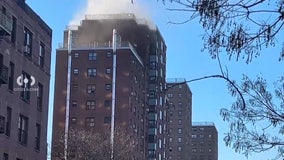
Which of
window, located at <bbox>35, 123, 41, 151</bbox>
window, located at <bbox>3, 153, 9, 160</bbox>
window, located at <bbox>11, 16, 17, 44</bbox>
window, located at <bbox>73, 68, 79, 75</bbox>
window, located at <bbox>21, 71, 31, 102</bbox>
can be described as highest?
window, located at <bbox>73, 68, 79, 75</bbox>

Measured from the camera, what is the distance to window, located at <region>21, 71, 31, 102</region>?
45875 millimetres

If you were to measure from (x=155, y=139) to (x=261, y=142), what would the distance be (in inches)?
4927

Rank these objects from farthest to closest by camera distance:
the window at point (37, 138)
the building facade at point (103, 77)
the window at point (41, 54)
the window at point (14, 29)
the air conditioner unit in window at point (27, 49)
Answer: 1. the building facade at point (103, 77)
2. the window at point (41, 54)
3. the window at point (37, 138)
4. the air conditioner unit in window at point (27, 49)
5. the window at point (14, 29)

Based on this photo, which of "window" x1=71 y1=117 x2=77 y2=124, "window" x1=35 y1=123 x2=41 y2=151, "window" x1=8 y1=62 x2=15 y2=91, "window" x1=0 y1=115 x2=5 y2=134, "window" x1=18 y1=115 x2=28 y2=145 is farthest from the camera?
"window" x1=71 y1=117 x2=77 y2=124

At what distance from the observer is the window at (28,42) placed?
4659cm

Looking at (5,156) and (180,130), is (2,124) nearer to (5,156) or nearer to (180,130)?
(5,156)

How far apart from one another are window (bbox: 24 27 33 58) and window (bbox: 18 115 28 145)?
170 inches

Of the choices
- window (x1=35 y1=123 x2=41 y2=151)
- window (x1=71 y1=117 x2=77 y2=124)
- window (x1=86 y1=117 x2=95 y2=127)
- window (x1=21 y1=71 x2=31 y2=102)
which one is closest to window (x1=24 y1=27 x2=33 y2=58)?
window (x1=21 y1=71 x2=31 y2=102)

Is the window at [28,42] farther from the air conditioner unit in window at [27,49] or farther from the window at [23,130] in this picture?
the window at [23,130]

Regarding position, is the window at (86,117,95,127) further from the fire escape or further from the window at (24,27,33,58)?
the fire escape

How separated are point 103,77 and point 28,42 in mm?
73287

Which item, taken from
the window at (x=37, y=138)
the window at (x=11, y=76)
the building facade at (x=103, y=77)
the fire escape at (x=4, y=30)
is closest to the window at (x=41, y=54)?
the window at (x=37, y=138)

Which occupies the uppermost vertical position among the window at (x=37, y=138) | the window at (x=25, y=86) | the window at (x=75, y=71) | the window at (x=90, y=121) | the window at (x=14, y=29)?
the window at (x=75, y=71)

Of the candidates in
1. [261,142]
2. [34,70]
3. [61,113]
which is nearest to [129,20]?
[61,113]
